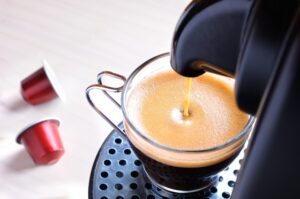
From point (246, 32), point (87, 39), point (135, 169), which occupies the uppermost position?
point (246, 32)

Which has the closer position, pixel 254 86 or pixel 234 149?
pixel 254 86

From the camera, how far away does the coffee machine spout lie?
1.21 ft

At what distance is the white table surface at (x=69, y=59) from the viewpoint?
2.15ft

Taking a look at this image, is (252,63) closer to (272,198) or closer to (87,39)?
(272,198)

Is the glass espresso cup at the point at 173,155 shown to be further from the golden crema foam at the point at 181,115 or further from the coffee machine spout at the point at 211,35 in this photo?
the coffee machine spout at the point at 211,35

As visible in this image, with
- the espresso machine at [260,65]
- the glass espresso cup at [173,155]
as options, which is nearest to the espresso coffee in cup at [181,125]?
the glass espresso cup at [173,155]

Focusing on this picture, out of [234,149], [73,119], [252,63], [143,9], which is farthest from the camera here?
[143,9]

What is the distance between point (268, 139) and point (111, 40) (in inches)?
18.8

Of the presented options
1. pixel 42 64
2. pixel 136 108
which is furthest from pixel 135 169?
pixel 42 64

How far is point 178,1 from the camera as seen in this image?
2.71 feet

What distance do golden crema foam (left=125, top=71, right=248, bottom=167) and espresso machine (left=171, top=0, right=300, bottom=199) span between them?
0.40 ft

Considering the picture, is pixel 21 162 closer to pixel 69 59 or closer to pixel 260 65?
pixel 69 59

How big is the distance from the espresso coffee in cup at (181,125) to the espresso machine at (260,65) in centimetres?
11

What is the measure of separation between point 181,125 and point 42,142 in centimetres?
20
